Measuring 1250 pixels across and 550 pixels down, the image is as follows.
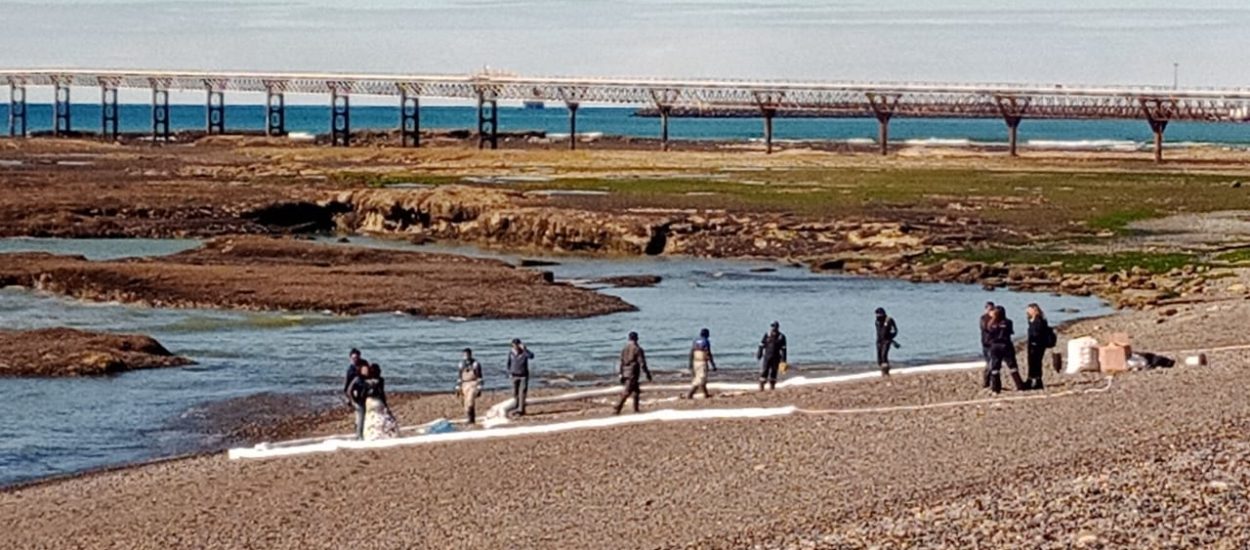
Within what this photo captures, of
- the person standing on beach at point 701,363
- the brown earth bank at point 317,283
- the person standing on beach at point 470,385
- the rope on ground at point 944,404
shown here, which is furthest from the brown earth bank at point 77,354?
the rope on ground at point 944,404

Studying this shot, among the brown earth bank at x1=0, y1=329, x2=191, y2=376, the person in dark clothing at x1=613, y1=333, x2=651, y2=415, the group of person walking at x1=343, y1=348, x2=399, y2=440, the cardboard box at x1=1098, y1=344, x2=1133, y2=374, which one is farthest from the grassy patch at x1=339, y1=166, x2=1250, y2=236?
the group of person walking at x1=343, y1=348, x2=399, y2=440

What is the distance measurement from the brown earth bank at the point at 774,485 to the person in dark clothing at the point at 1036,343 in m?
0.36

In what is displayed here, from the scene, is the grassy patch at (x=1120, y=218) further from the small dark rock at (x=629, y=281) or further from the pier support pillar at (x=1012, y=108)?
the pier support pillar at (x=1012, y=108)

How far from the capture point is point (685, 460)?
936 inches

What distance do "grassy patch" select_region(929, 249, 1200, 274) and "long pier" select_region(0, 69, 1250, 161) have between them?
45.8 metres

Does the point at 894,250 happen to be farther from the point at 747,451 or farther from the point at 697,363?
the point at 747,451

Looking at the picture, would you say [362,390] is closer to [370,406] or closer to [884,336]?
[370,406]

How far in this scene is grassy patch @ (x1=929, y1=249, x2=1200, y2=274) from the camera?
5453 cm

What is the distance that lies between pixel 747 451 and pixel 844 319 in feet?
70.8

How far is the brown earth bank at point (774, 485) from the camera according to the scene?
684 inches

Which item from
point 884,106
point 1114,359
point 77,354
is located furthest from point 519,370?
point 884,106

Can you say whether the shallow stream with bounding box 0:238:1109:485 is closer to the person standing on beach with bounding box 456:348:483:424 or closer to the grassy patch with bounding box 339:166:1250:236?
the person standing on beach with bounding box 456:348:483:424

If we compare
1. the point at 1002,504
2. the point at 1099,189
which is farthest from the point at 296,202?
the point at 1002,504

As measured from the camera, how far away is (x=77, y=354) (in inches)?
1453
